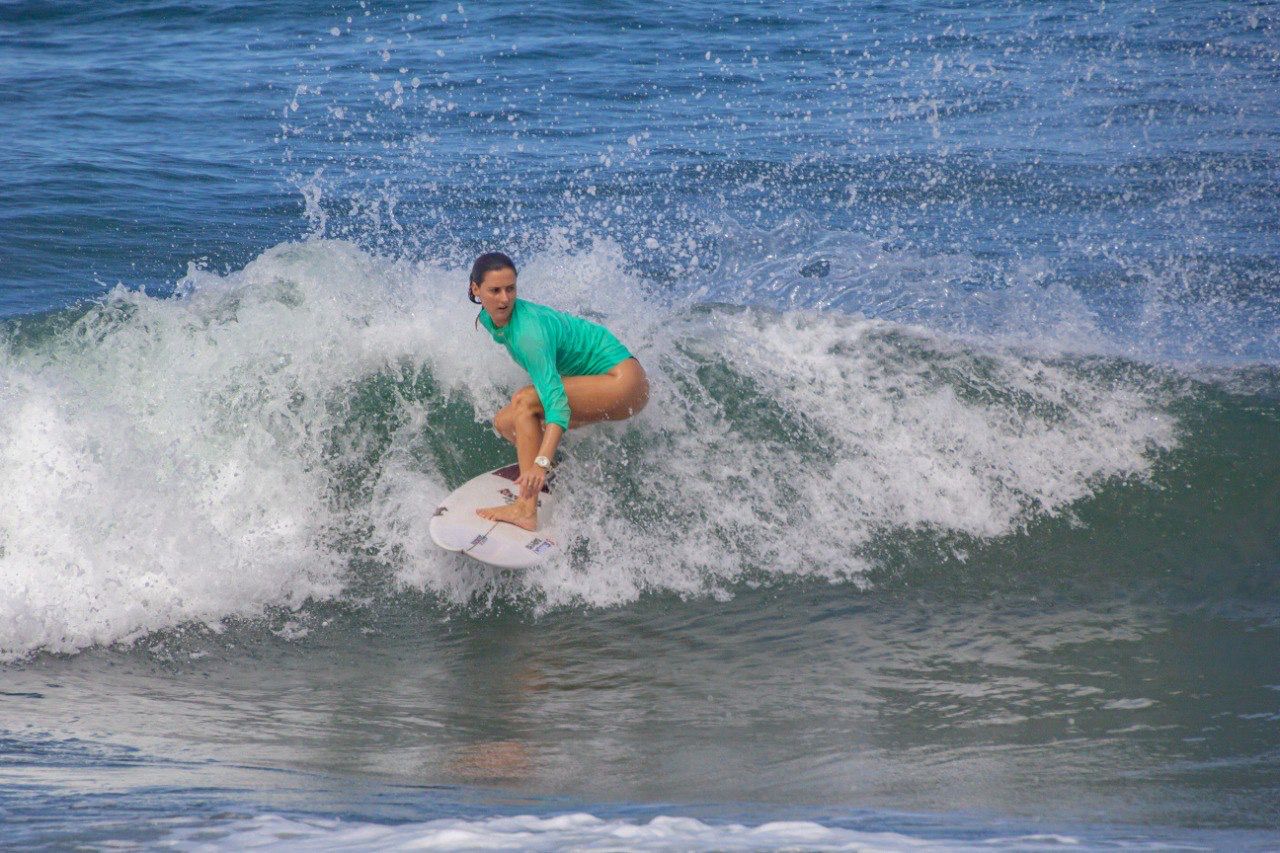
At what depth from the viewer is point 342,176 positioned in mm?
12344

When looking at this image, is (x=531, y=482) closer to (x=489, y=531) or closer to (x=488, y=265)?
(x=489, y=531)

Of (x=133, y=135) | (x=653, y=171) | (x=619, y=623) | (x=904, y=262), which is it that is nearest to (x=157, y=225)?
(x=133, y=135)

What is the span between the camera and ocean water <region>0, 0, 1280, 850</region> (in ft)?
12.9

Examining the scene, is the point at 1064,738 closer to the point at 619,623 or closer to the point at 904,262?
the point at 619,623

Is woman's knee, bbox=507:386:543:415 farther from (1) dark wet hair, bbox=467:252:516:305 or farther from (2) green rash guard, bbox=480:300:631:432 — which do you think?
(1) dark wet hair, bbox=467:252:516:305

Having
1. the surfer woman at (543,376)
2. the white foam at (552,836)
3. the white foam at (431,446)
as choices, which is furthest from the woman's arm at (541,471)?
the white foam at (552,836)

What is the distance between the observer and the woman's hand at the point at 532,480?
5719mm

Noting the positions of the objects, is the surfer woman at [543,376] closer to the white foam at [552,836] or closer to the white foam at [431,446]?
the white foam at [431,446]

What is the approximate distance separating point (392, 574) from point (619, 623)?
1195mm

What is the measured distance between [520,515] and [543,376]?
727 mm

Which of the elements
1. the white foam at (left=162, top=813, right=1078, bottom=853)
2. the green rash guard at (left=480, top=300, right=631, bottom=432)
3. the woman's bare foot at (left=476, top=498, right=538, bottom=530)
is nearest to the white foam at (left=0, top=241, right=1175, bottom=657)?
the woman's bare foot at (left=476, top=498, right=538, bottom=530)

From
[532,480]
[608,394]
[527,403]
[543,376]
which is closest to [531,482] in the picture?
[532,480]

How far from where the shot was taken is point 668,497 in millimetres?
6516

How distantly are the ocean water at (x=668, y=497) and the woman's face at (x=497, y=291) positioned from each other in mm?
1266
